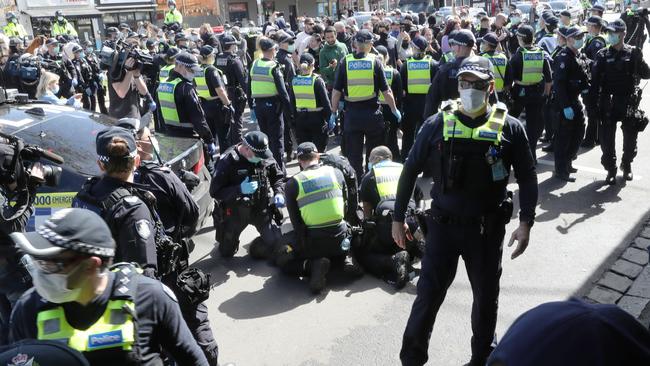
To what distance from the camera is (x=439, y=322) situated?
4.63 m

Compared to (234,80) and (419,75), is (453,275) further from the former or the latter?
(234,80)

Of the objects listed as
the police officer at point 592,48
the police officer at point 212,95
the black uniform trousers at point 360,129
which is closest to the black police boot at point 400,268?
the black uniform trousers at point 360,129

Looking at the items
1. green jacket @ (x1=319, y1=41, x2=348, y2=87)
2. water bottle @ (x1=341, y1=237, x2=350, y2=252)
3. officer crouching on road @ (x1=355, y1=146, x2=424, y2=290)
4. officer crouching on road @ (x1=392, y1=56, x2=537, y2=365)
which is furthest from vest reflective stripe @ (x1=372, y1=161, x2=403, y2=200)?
green jacket @ (x1=319, y1=41, x2=348, y2=87)

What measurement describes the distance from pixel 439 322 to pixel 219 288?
206cm

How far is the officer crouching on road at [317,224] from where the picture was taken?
5.29 metres

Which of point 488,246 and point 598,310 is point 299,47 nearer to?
point 488,246

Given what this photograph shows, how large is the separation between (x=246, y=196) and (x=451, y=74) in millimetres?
2836

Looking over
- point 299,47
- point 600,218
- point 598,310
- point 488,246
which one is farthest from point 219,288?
point 299,47

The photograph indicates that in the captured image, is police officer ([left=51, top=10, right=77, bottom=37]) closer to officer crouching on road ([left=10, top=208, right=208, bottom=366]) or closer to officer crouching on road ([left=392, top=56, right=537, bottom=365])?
officer crouching on road ([left=392, top=56, right=537, bottom=365])

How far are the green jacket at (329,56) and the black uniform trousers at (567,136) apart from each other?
415 centimetres

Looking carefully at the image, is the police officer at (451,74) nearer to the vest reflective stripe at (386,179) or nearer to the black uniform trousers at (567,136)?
the black uniform trousers at (567,136)

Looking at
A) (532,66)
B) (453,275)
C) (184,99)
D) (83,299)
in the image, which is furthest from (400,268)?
(532,66)

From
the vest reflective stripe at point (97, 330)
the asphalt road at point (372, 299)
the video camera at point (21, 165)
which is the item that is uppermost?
the video camera at point (21, 165)

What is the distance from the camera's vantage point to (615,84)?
7145 mm
